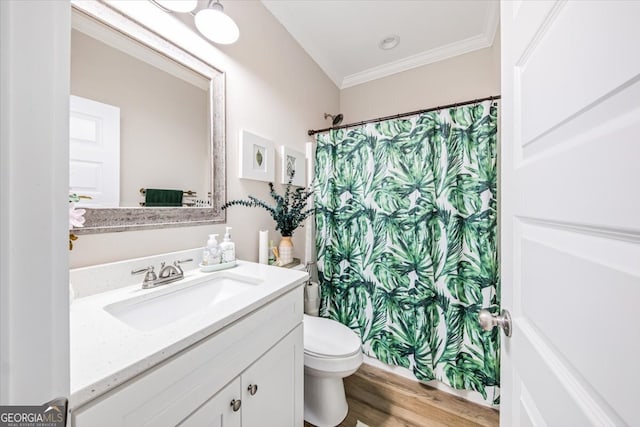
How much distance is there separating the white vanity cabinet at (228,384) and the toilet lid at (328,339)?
229 millimetres

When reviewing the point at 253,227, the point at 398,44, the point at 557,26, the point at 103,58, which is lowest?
the point at 253,227

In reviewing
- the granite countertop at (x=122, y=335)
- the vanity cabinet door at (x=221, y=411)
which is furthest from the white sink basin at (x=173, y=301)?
the vanity cabinet door at (x=221, y=411)

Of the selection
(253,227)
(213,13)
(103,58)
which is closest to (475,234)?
(253,227)

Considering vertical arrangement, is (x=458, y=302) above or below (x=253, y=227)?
below

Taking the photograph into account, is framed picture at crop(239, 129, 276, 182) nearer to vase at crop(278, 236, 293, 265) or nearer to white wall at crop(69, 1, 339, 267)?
white wall at crop(69, 1, 339, 267)

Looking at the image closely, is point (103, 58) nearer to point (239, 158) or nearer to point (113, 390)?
point (239, 158)

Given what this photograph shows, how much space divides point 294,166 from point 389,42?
1278mm

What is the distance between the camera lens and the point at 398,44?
6.30 feet

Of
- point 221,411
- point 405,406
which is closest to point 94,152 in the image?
point 221,411

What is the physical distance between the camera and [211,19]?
1061 millimetres

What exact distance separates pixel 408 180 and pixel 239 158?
3.42ft

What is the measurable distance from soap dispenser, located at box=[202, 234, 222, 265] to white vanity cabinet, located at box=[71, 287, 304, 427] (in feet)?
1.35

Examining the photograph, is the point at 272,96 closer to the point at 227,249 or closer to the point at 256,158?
the point at 256,158

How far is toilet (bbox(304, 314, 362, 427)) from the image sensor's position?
1.17 meters
